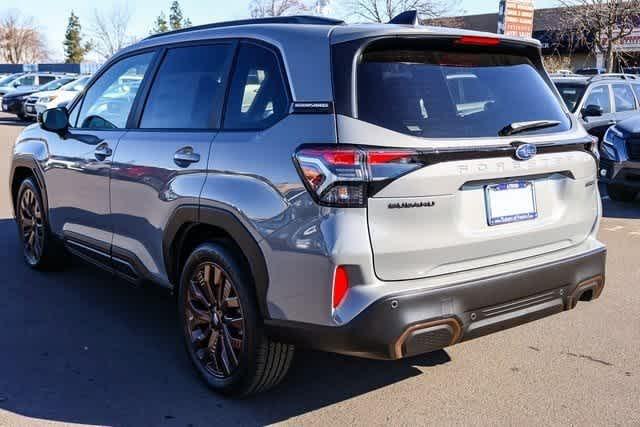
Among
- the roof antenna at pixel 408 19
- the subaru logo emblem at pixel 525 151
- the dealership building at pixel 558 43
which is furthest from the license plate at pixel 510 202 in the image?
the dealership building at pixel 558 43

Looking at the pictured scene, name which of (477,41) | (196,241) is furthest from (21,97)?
(477,41)

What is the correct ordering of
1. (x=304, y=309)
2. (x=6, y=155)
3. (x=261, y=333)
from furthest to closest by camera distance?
1. (x=6, y=155)
2. (x=261, y=333)
3. (x=304, y=309)

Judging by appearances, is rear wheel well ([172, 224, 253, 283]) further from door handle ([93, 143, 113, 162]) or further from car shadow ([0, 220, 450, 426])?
door handle ([93, 143, 113, 162])

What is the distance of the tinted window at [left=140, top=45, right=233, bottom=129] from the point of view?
3.83 meters

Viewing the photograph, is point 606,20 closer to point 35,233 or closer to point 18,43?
point 35,233

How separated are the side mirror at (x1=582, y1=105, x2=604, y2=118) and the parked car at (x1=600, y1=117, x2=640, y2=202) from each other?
1.02 m

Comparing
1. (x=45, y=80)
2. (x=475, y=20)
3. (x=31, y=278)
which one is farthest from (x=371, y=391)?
(x=475, y=20)

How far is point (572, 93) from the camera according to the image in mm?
10719

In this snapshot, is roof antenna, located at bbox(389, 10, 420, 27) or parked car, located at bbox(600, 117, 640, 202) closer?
roof antenna, located at bbox(389, 10, 420, 27)

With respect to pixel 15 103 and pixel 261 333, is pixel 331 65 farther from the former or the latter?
pixel 15 103

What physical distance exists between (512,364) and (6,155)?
13.2 m

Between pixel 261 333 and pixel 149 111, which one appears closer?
pixel 261 333

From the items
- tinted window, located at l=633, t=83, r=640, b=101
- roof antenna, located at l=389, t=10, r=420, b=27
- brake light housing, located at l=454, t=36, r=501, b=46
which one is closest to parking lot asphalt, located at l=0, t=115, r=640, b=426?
brake light housing, located at l=454, t=36, r=501, b=46

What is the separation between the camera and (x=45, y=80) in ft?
96.3
